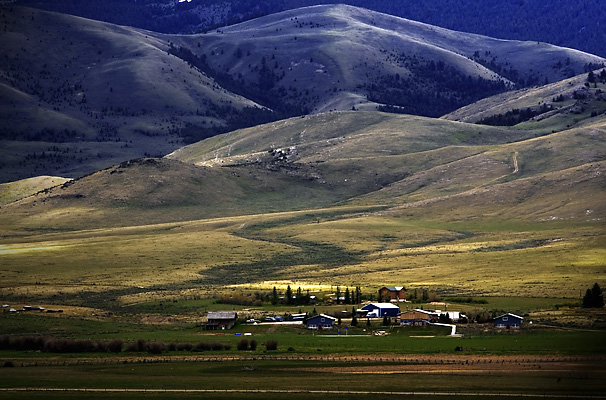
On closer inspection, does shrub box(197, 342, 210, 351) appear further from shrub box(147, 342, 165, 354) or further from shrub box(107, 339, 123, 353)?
shrub box(107, 339, 123, 353)

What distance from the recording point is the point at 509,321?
268ft

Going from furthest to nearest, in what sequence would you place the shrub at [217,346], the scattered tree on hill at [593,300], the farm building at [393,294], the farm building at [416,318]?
1. the farm building at [393,294]
2. the scattered tree on hill at [593,300]
3. the farm building at [416,318]
4. the shrub at [217,346]

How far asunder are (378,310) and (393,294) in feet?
34.0

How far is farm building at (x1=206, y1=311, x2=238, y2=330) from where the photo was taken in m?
88.0

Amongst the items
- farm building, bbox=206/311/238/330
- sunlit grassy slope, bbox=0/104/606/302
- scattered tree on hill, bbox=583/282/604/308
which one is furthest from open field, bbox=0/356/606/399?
sunlit grassy slope, bbox=0/104/606/302

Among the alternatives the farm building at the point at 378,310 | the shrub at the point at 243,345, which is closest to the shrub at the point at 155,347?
the shrub at the point at 243,345

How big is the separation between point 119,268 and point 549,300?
69.1 m

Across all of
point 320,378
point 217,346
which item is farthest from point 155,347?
point 320,378

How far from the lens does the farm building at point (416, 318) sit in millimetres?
86750

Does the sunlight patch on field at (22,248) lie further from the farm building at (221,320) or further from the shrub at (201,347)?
the shrub at (201,347)

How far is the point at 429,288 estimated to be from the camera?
114250mm

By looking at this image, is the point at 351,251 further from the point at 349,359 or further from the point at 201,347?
the point at 349,359

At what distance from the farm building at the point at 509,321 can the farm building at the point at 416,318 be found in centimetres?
665

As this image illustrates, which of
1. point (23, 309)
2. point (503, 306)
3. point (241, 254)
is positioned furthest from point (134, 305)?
point (241, 254)
